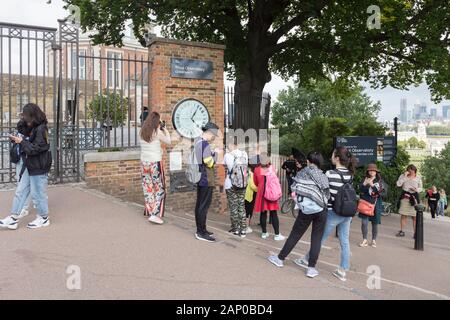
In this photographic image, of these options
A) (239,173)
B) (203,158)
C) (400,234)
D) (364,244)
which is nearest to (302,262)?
(203,158)

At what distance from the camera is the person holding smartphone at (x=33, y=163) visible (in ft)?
18.3

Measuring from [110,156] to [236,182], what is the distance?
9.76 feet

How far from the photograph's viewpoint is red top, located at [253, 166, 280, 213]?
7.69m

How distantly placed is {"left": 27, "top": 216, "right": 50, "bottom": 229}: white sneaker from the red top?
354cm

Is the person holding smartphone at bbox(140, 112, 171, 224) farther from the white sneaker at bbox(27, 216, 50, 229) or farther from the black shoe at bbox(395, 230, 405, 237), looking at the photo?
the black shoe at bbox(395, 230, 405, 237)

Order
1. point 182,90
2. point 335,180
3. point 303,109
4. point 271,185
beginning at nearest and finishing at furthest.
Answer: point 335,180
point 271,185
point 182,90
point 303,109

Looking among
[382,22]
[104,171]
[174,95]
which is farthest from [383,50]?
[104,171]

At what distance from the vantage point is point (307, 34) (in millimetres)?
14680

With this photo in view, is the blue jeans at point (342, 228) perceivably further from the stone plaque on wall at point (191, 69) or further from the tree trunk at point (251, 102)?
the tree trunk at point (251, 102)

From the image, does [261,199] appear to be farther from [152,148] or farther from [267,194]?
[152,148]
